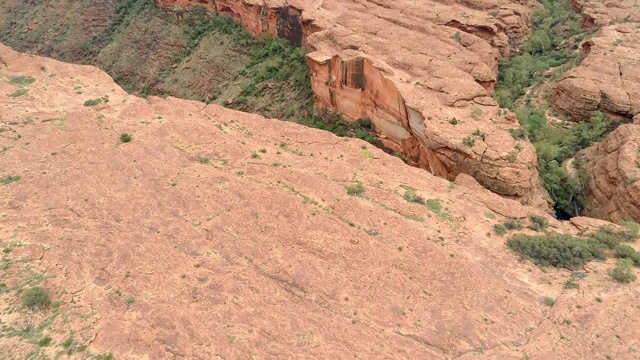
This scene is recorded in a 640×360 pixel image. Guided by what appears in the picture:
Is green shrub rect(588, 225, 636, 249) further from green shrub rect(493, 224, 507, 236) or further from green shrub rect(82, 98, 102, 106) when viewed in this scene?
green shrub rect(82, 98, 102, 106)

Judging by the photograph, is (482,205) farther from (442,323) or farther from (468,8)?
(468,8)

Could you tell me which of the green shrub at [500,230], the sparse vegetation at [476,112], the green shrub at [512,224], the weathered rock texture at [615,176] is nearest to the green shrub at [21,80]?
the sparse vegetation at [476,112]

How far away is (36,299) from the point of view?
633 inches

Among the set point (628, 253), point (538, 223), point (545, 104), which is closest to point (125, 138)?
point (538, 223)

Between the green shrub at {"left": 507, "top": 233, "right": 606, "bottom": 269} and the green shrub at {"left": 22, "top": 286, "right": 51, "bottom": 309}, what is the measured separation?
59.0ft

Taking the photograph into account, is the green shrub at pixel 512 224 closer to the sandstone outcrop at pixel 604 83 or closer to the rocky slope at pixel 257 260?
the rocky slope at pixel 257 260

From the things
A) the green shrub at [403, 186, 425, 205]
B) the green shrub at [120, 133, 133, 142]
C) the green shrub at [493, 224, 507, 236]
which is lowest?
the green shrub at [493, 224, 507, 236]

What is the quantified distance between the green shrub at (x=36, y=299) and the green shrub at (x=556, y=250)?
59.0 feet

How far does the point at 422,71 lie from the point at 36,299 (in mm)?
26465

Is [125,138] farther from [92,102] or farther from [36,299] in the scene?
[36,299]

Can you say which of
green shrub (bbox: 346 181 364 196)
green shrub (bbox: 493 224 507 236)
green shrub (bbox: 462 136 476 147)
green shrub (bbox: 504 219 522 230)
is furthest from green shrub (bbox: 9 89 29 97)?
green shrub (bbox: 504 219 522 230)

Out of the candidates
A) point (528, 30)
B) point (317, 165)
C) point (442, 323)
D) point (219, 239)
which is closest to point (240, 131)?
point (317, 165)

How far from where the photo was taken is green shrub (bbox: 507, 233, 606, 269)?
63.3 ft

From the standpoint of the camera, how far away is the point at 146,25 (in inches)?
2148
